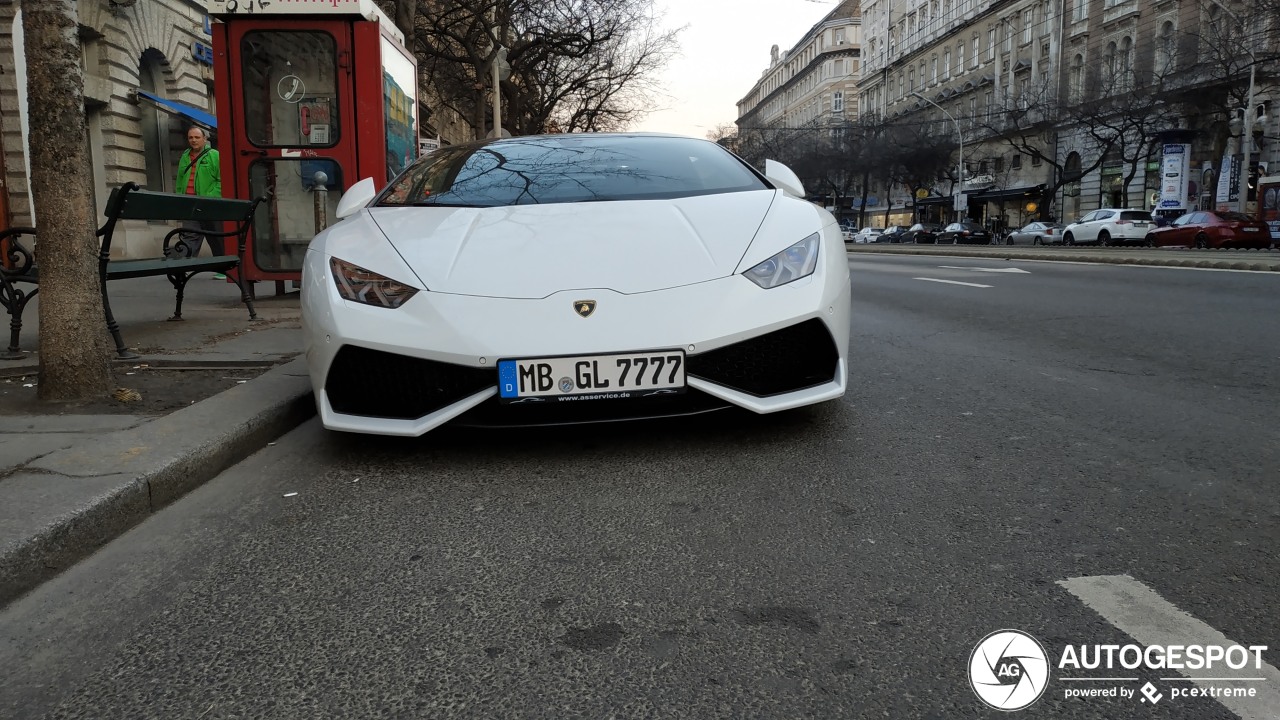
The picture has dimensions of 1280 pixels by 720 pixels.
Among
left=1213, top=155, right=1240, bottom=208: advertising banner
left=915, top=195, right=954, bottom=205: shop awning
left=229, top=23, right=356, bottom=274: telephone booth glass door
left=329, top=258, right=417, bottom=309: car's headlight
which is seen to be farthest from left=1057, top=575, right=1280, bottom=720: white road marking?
left=915, top=195, right=954, bottom=205: shop awning

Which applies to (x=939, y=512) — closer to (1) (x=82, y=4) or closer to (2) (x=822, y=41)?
(1) (x=82, y=4)

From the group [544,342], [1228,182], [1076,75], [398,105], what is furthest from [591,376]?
[1076,75]

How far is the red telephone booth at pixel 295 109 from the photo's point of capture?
28.3 ft

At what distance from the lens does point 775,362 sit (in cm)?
344

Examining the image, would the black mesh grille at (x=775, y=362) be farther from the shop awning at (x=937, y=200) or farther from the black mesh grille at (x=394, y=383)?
the shop awning at (x=937, y=200)

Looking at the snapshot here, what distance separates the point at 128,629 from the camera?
2191mm

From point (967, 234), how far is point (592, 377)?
4707 cm

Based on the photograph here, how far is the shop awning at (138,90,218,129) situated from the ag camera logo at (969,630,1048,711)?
18432mm

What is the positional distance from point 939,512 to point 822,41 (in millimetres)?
105511

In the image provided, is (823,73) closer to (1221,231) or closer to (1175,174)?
(1175,174)

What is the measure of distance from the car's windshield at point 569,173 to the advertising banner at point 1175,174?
36934 millimetres

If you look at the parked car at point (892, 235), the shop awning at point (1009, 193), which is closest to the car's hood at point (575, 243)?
the shop awning at point (1009, 193)

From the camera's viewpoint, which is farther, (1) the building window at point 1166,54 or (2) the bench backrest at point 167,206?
(1) the building window at point 1166,54

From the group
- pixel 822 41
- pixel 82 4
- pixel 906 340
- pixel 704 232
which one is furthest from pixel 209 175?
pixel 822 41
